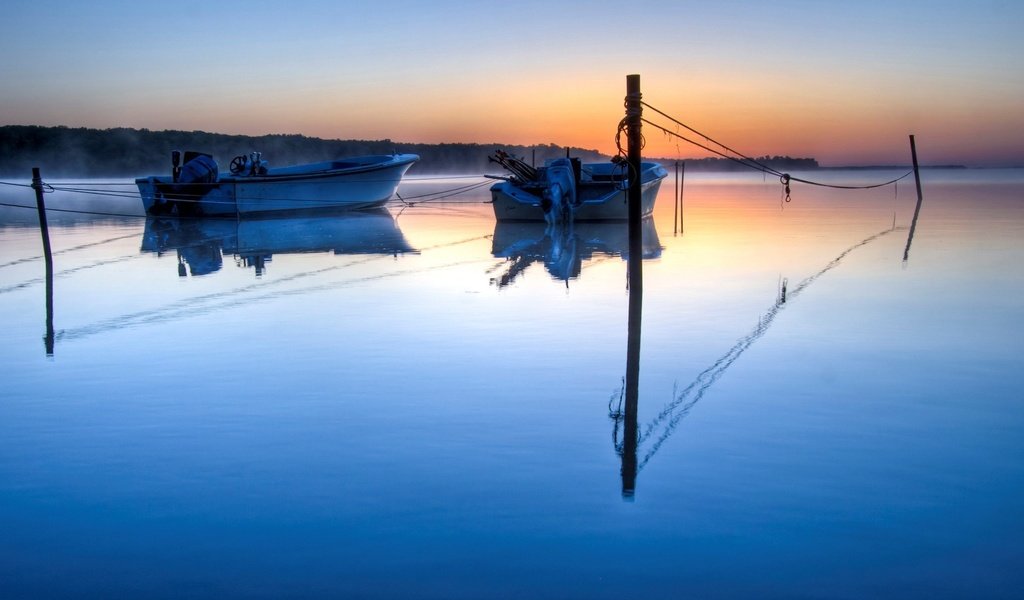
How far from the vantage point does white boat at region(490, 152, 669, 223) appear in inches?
1032

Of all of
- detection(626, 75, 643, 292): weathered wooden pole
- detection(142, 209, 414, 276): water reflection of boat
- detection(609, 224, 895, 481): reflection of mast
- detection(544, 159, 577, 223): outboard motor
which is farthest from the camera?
detection(544, 159, 577, 223): outboard motor

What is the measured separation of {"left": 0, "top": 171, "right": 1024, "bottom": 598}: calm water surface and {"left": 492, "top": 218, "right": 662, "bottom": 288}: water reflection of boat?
234 centimetres

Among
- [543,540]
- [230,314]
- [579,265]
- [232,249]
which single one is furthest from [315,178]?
[543,540]

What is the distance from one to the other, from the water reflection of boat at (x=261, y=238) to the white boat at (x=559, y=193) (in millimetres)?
3641

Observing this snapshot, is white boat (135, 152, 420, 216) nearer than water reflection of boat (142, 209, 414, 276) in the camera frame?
No

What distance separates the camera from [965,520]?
473 cm

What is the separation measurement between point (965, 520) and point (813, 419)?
190 cm

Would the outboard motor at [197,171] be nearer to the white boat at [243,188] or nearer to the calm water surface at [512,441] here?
the white boat at [243,188]

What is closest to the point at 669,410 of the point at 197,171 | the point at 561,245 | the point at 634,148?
the point at 634,148

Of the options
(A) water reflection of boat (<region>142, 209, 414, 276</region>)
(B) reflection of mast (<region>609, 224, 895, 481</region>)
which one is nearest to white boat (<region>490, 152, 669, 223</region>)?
(A) water reflection of boat (<region>142, 209, 414, 276</region>)

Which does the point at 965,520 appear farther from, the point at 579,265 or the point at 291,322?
the point at 579,265

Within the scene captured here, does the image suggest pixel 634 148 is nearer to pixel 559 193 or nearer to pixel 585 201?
pixel 559 193

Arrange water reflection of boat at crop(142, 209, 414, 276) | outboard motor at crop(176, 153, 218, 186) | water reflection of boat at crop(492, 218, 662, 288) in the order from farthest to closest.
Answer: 1. outboard motor at crop(176, 153, 218, 186)
2. water reflection of boat at crop(142, 209, 414, 276)
3. water reflection of boat at crop(492, 218, 662, 288)

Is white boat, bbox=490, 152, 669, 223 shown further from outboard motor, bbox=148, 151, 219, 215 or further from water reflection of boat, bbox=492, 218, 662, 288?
outboard motor, bbox=148, 151, 219, 215
